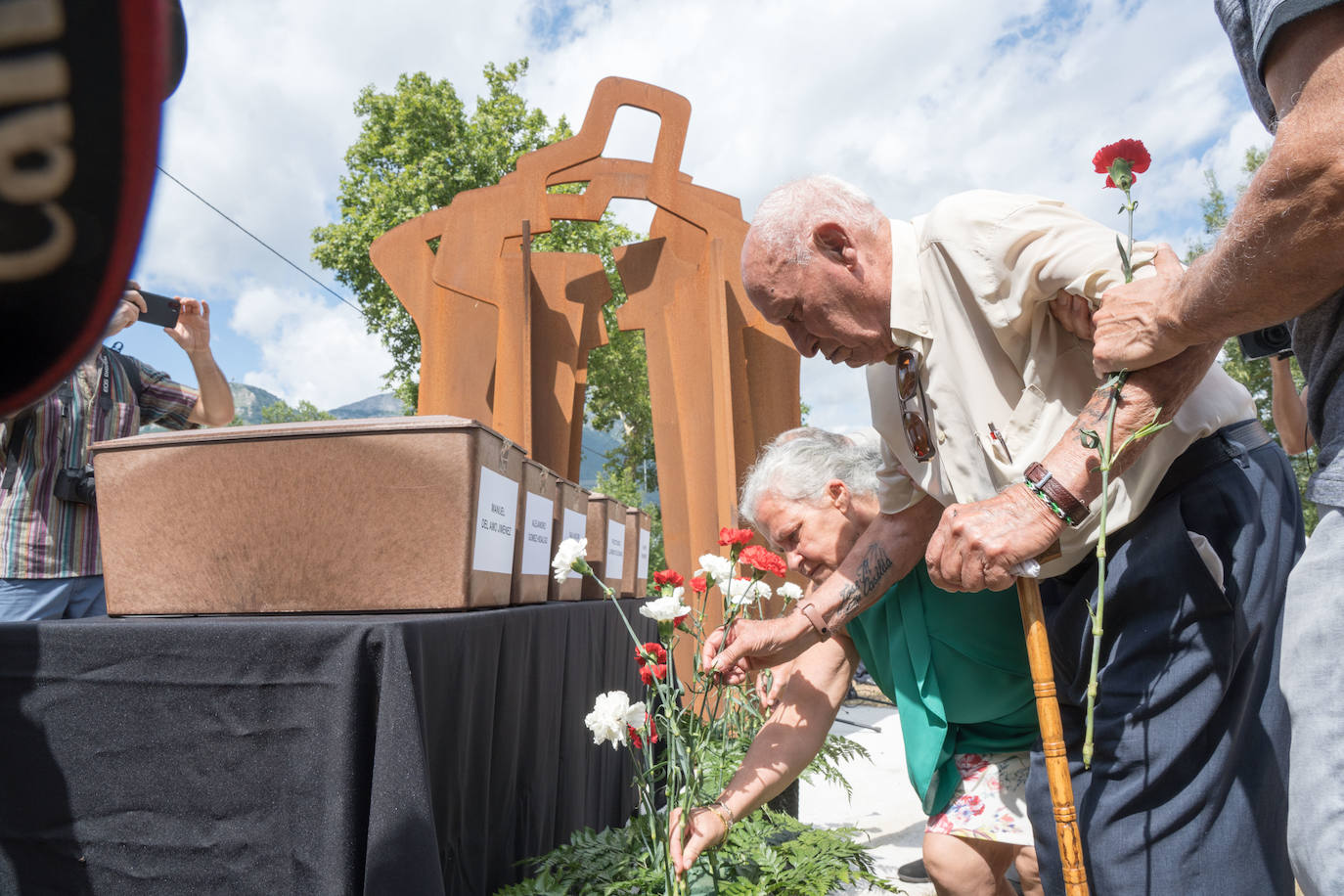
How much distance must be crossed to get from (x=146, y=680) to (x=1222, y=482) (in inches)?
62.7

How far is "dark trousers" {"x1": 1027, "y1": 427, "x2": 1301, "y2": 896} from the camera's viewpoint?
119cm

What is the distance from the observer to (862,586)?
1764 millimetres

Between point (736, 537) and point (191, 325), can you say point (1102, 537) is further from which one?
point (191, 325)

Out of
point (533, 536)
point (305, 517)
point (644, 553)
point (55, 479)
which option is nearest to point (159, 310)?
point (55, 479)

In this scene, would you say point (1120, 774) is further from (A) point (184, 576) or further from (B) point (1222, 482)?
(A) point (184, 576)

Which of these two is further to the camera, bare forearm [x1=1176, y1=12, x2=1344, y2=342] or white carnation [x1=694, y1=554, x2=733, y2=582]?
white carnation [x1=694, y1=554, x2=733, y2=582]

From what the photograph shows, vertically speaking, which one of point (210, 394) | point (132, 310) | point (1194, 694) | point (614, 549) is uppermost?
point (132, 310)

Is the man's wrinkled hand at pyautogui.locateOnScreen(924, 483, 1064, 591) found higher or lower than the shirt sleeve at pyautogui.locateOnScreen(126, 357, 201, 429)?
lower

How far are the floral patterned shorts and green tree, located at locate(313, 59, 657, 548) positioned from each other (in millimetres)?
16114

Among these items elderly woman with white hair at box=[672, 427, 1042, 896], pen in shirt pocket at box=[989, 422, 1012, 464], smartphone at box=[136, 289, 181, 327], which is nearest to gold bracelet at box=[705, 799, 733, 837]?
elderly woman with white hair at box=[672, 427, 1042, 896]

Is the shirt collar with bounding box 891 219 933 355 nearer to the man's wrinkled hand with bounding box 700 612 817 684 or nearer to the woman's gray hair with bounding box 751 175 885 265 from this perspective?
the woman's gray hair with bounding box 751 175 885 265

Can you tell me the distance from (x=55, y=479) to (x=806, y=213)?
201cm

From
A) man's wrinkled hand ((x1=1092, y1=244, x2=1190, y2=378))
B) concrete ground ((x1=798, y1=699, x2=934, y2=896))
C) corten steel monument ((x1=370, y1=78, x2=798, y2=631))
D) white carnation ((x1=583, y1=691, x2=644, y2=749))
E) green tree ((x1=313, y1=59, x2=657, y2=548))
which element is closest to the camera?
man's wrinkled hand ((x1=1092, y1=244, x2=1190, y2=378))

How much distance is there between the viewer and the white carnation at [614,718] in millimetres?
1568
